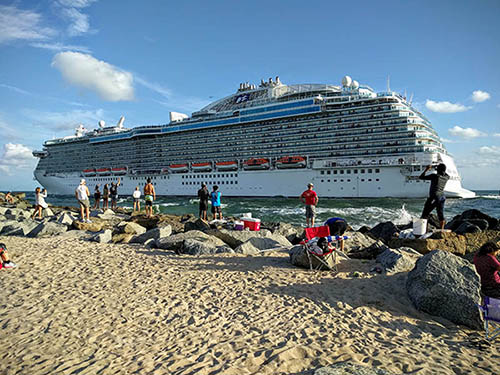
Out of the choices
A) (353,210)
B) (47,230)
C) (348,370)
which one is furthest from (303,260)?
(353,210)

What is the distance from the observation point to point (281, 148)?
4084cm

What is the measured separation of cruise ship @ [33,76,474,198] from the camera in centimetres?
3403

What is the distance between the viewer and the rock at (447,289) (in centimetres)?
407

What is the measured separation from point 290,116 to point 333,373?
40.0 metres

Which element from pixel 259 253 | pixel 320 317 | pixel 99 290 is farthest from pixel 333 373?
pixel 259 253

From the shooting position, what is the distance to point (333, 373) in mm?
2691

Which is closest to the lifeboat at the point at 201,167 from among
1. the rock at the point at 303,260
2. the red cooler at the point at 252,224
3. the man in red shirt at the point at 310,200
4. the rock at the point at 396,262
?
the red cooler at the point at 252,224

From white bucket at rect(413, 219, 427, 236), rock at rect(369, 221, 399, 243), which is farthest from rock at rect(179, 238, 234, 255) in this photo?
rock at rect(369, 221, 399, 243)

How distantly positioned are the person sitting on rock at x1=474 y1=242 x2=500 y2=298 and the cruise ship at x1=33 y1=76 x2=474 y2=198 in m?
30.6

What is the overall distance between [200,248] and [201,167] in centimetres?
3927

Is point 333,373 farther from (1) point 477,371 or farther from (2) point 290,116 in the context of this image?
(2) point 290,116

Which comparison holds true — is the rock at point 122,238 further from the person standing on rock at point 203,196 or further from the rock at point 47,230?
the person standing on rock at point 203,196

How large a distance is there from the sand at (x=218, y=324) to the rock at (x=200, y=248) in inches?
45.1

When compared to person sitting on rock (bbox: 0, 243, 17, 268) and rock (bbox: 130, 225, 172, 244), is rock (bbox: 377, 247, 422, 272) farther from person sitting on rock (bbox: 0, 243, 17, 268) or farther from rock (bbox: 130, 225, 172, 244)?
person sitting on rock (bbox: 0, 243, 17, 268)
